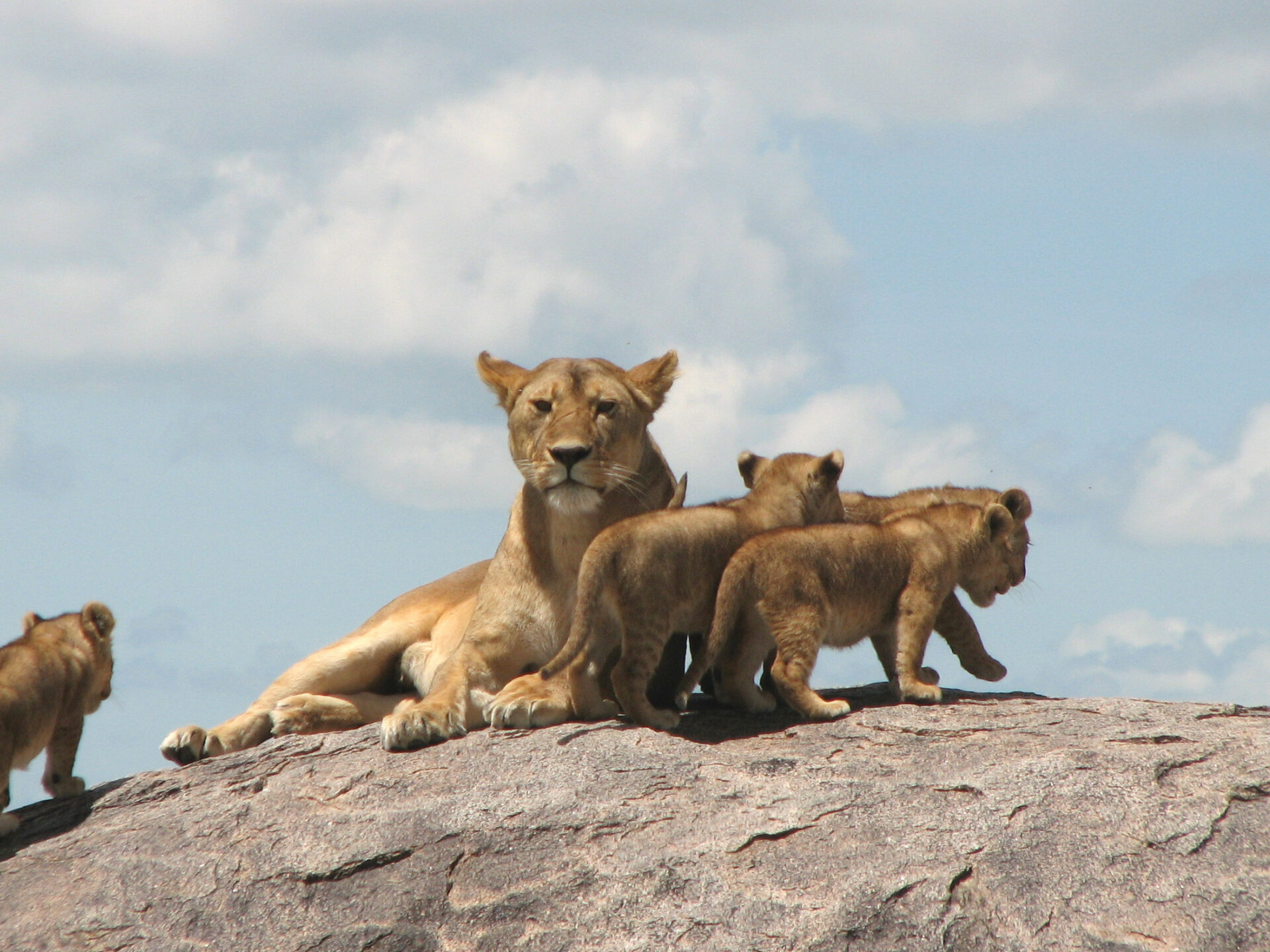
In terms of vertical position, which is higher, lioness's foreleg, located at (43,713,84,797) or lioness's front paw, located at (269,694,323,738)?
lioness's front paw, located at (269,694,323,738)

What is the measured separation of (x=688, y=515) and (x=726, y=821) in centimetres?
156

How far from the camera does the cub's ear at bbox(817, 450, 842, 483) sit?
23.6 ft

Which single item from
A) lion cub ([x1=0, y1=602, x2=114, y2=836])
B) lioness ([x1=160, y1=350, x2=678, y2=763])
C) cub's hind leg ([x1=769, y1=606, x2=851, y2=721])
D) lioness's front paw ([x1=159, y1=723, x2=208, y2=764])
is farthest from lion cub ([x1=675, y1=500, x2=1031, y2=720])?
lion cub ([x1=0, y1=602, x2=114, y2=836])

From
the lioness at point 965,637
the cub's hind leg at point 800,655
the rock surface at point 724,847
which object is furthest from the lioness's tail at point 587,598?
the lioness at point 965,637

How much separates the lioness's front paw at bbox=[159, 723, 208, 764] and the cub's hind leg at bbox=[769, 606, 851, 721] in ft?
10.5

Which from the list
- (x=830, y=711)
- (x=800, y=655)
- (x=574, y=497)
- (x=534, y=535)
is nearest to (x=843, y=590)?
(x=800, y=655)

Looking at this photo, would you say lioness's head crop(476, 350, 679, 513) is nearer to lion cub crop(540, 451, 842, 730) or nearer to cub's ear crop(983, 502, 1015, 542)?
lion cub crop(540, 451, 842, 730)

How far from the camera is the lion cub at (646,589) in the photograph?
6.50 meters

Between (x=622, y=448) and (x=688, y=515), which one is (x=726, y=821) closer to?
(x=688, y=515)

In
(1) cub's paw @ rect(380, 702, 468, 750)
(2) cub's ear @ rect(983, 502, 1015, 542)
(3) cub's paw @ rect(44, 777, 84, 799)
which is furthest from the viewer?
(3) cub's paw @ rect(44, 777, 84, 799)

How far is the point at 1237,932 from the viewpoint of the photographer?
515 cm

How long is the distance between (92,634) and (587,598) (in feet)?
9.67

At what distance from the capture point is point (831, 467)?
23.7 feet

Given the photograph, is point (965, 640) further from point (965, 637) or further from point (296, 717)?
point (296, 717)
